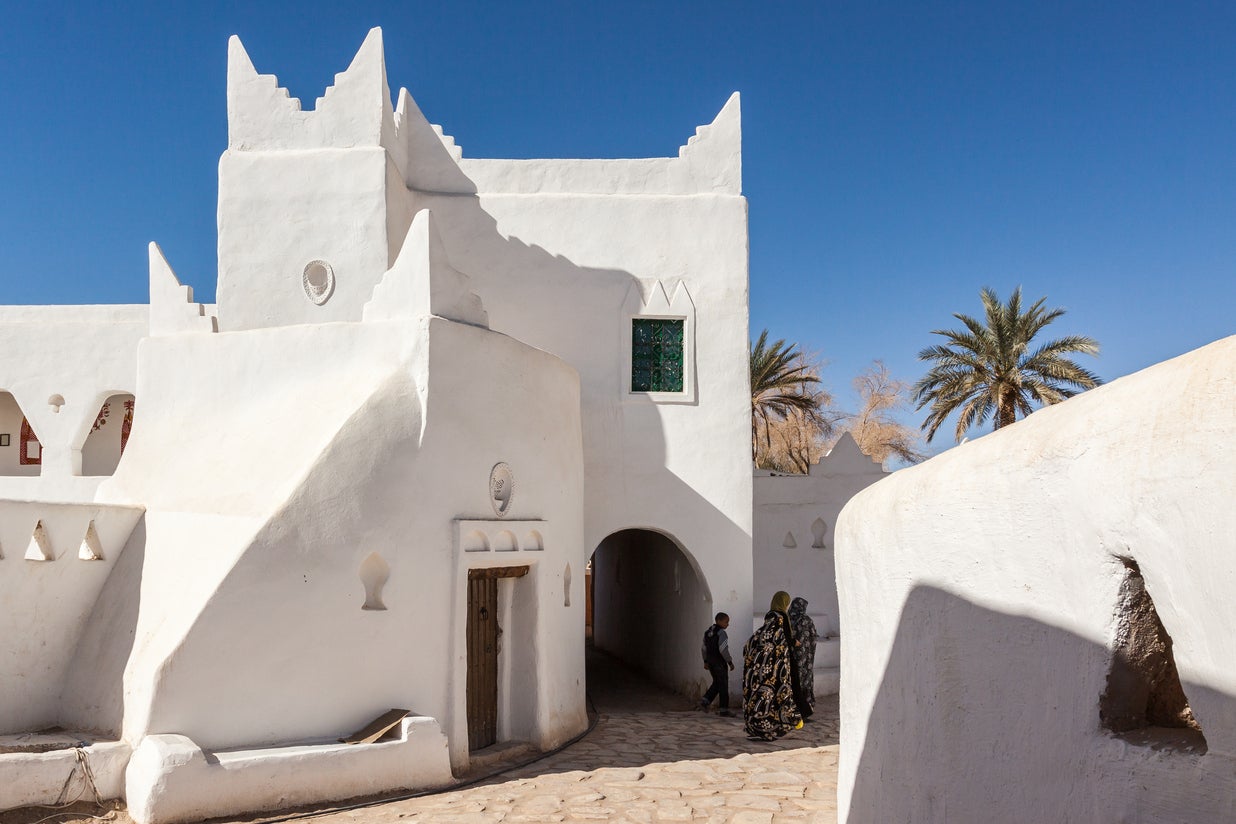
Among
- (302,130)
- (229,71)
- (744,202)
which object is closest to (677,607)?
(744,202)

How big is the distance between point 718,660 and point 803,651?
1.31 meters

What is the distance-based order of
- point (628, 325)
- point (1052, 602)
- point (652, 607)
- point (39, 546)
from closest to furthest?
point (1052, 602)
point (39, 546)
point (628, 325)
point (652, 607)

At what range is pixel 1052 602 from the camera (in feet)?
11.2

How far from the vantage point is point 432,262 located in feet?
29.2

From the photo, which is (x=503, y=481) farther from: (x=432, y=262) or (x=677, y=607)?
(x=677, y=607)

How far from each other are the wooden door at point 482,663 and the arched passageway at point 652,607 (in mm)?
3688

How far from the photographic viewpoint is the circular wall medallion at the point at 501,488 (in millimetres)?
9195

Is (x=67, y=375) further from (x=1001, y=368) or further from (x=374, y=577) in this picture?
(x=1001, y=368)

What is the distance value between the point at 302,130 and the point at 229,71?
1.18 metres

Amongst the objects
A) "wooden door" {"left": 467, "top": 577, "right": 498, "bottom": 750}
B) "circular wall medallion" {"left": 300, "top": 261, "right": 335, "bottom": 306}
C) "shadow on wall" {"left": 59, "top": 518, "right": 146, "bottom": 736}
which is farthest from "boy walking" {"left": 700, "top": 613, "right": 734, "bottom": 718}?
"shadow on wall" {"left": 59, "top": 518, "right": 146, "bottom": 736}

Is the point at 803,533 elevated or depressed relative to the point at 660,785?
elevated

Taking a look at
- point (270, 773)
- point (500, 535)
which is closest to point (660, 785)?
point (500, 535)

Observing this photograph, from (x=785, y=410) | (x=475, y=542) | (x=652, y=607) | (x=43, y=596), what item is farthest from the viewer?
(x=785, y=410)

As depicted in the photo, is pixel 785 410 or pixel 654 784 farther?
pixel 785 410
